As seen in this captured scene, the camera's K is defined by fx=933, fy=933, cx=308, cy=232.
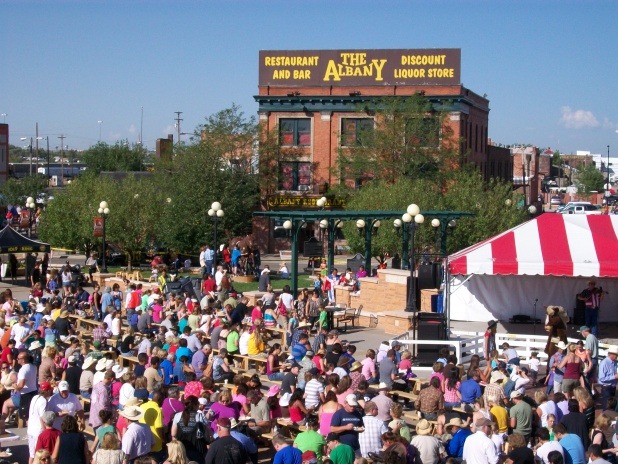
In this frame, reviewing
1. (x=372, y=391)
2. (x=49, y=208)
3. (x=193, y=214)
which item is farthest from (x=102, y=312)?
(x=49, y=208)

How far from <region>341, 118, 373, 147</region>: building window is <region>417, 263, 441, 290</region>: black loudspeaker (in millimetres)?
29637

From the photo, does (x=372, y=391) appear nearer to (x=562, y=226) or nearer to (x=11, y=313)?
(x=562, y=226)

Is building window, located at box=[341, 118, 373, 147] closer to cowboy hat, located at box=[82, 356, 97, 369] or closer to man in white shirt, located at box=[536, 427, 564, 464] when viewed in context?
cowboy hat, located at box=[82, 356, 97, 369]

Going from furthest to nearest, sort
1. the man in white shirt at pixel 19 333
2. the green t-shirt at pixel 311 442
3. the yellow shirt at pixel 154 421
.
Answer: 1. the man in white shirt at pixel 19 333
2. the yellow shirt at pixel 154 421
3. the green t-shirt at pixel 311 442

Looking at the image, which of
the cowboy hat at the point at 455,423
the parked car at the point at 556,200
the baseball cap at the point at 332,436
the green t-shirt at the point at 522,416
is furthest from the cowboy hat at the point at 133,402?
the parked car at the point at 556,200

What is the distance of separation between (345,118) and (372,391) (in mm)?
43906

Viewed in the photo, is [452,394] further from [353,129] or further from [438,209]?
[353,129]

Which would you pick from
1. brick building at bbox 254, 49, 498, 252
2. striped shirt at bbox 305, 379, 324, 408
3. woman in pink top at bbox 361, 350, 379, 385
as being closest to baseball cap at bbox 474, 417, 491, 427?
striped shirt at bbox 305, 379, 324, 408

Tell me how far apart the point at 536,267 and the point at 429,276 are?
16.1ft

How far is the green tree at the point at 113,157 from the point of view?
126688 mm

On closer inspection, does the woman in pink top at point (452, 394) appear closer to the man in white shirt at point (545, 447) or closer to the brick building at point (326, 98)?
the man in white shirt at point (545, 447)

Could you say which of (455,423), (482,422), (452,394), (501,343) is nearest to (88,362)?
(452,394)

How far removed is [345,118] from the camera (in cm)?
5872

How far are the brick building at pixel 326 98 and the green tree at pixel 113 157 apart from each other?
68837 millimetres
